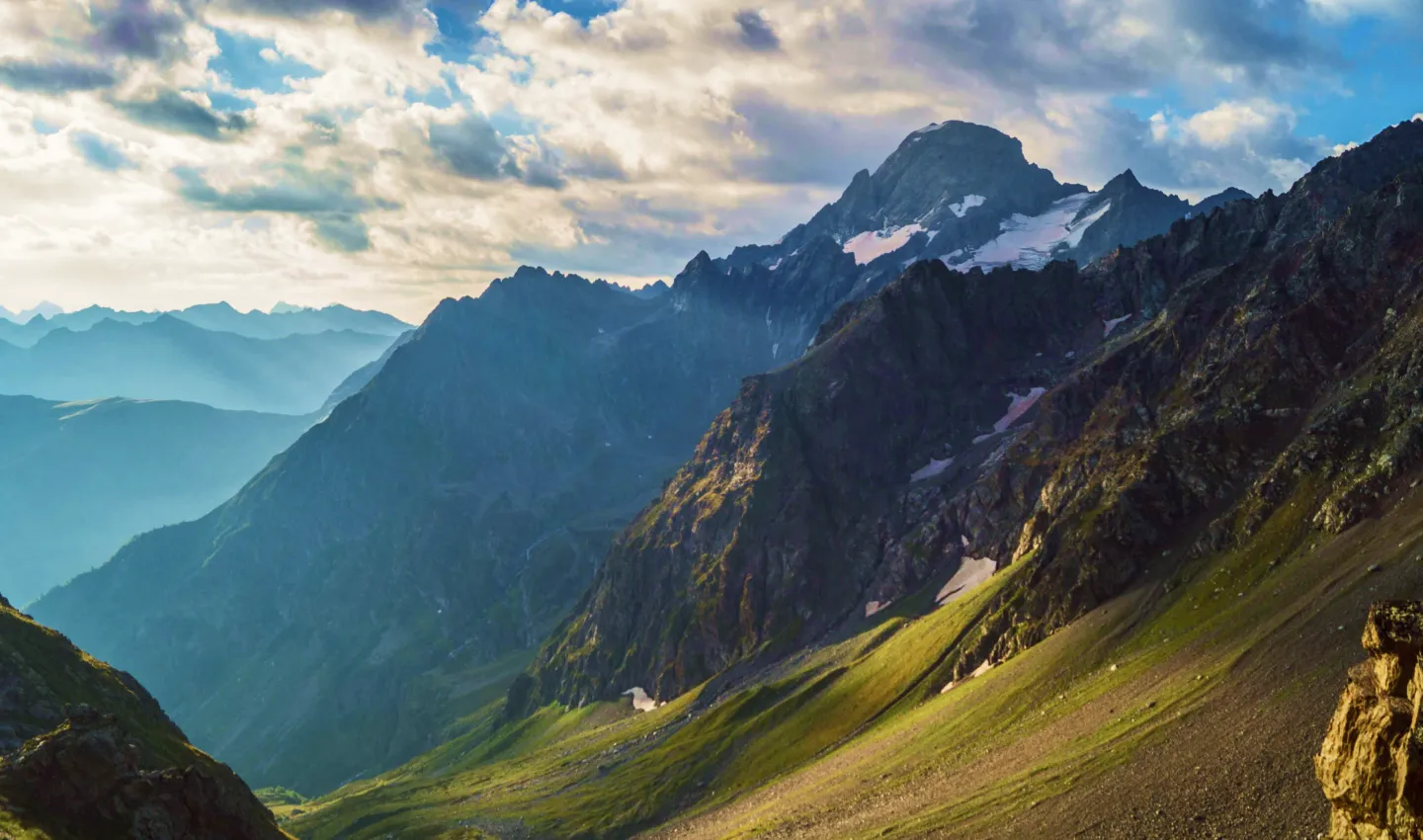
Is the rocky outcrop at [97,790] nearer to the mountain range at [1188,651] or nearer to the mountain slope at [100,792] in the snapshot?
the mountain slope at [100,792]

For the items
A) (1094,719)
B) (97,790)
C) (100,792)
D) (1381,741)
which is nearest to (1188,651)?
(1094,719)

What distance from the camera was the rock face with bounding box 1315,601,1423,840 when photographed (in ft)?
97.2

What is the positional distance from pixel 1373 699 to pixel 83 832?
287 ft

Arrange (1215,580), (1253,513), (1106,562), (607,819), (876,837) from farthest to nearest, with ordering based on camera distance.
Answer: (607,819)
(1106,562)
(1253,513)
(1215,580)
(876,837)

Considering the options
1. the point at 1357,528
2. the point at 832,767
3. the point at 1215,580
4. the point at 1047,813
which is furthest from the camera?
the point at 832,767

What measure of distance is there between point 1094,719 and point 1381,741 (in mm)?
73709

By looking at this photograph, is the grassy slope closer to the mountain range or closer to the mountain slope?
the mountain range

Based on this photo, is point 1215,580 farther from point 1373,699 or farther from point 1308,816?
point 1373,699

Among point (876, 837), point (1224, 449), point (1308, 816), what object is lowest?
point (876, 837)

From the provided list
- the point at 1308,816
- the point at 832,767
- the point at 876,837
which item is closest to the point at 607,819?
the point at 832,767

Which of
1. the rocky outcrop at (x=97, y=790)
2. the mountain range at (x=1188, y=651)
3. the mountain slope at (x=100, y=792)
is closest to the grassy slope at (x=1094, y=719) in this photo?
the mountain range at (x=1188, y=651)

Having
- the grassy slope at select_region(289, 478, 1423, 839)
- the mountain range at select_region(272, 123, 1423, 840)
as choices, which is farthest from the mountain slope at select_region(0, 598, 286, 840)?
the mountain range at select_region(272, 123, 1423, 840)

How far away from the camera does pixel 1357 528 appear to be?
360ft

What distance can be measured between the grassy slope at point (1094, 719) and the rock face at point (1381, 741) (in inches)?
1255
